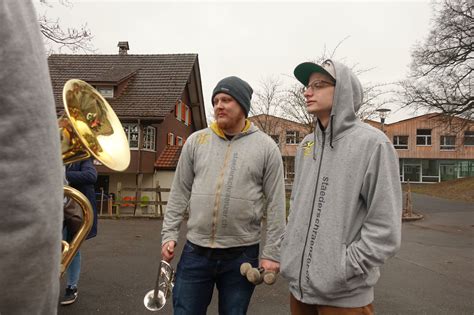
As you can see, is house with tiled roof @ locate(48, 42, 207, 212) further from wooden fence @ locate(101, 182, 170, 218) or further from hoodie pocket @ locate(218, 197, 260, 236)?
hoodie pocket @ locate(218, 197, 260, 236)

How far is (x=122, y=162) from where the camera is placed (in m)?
1.86

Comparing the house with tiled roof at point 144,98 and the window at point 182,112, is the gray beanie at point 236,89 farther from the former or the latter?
the window at point 182,112

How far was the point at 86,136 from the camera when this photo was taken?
182cm

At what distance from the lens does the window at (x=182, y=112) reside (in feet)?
69.7

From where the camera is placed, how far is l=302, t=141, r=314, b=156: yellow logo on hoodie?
227 centimetres

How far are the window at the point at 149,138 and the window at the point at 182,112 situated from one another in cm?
258

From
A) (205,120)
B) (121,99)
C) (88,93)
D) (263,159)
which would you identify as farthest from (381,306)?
(205,120)

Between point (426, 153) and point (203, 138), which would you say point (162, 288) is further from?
point (426, 153)

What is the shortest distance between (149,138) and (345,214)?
17683 millimetres

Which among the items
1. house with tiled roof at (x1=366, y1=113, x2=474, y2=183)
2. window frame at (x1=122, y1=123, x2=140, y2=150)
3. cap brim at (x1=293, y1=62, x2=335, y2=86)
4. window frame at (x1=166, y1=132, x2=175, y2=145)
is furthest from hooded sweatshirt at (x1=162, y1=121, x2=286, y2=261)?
house with tiled roof at (x1=366, y1=113, x2=474, y2=183)

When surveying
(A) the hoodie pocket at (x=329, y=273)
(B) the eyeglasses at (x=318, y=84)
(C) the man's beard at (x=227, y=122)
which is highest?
Result: (B) the eyeglasses at (x=318, y=84)

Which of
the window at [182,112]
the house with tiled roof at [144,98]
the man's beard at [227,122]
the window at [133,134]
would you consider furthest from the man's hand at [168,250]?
the window at [182,112]

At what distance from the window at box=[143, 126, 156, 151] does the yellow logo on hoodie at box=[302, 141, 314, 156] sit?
1665cm

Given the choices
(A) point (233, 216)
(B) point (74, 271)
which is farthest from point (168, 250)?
(B) point (74, 271)
